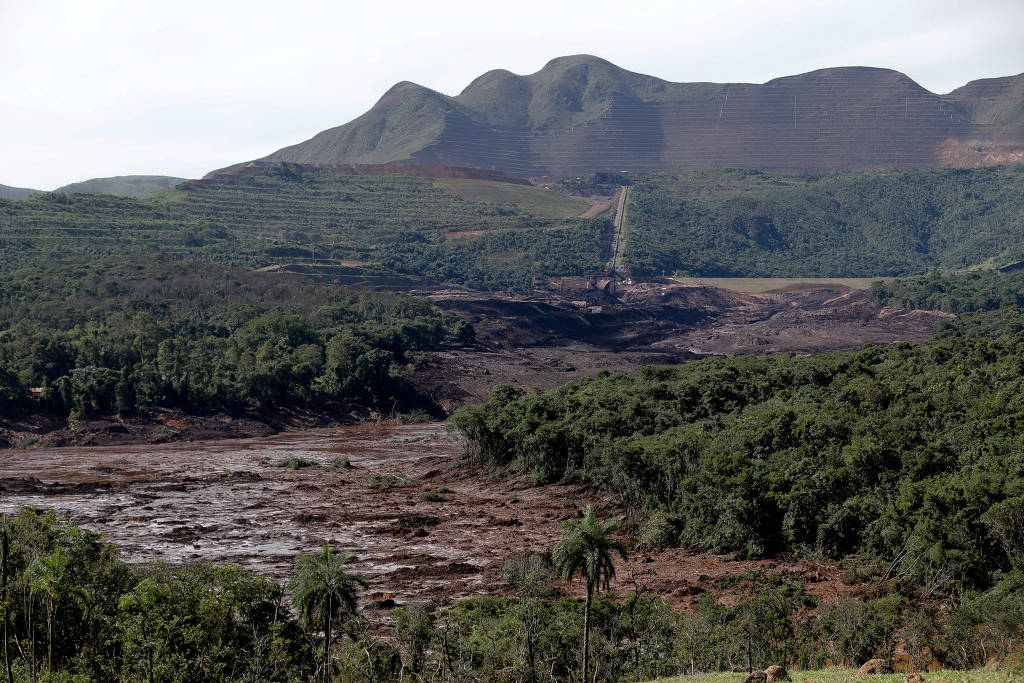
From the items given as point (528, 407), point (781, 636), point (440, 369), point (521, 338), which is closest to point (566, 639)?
point (781, 636)

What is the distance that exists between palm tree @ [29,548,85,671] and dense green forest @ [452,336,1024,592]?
32216 mm

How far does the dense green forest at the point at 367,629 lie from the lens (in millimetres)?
26016

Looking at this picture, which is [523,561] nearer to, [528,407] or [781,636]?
[781,636]

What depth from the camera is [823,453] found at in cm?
4894

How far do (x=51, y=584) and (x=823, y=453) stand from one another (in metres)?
38.5

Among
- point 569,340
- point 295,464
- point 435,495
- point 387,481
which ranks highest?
point 569,340

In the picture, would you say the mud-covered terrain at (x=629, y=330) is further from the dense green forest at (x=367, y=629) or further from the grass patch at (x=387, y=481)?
the dense green forest at (x=367, y=629)

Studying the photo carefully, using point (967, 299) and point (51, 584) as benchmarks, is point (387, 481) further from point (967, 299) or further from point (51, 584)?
point (967, 299)

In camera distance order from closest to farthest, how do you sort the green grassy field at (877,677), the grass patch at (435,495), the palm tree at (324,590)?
the green grassy field at (877,677), the palm tree at (324,590), the grass patch at (435,495)

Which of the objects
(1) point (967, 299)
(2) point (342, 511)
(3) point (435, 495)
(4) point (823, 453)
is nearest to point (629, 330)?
(1) point (967, 299)

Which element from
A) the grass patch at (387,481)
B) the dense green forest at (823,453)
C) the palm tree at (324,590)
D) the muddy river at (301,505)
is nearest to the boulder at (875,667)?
the dense green forest at (823,453)

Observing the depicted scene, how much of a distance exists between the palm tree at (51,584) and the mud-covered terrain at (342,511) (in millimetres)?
15689

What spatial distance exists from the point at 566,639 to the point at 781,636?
28.7 feet

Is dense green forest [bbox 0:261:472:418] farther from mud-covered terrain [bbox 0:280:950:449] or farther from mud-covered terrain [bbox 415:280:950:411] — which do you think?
mud-covered terrain [bbox 415:280:950:411]
